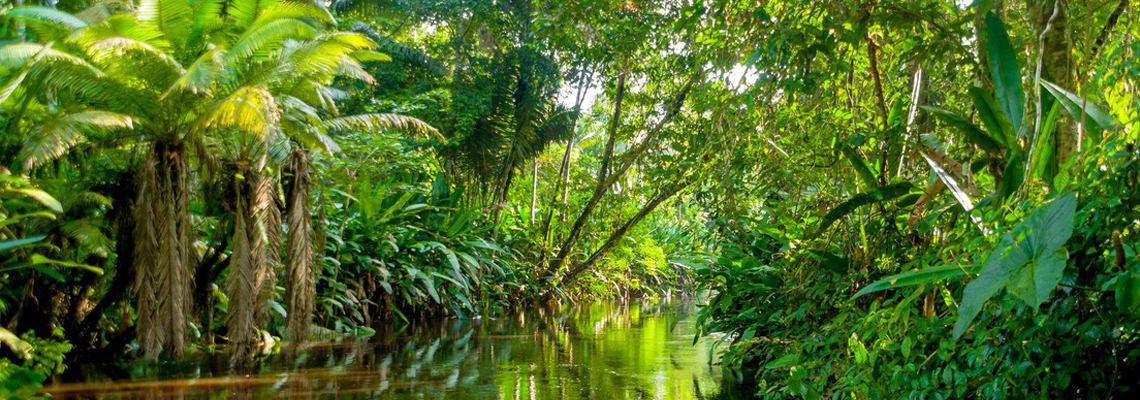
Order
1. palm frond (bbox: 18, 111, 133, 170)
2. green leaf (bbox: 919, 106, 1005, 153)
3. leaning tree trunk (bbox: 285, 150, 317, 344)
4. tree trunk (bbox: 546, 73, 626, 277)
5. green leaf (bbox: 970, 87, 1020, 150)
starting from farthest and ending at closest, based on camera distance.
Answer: tree trunk (bbox: 546, 73, 626, 277) < leaning tree trunk (bbox: 285, 150, 317, 344) < palm frond (bbox: 18, 111, 133, 170) < green leaf (bbox: 919, 106, 1005, 153) < green leaf (bbox: 970, 87, 1020, 150)

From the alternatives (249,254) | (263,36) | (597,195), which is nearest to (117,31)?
(263,36)

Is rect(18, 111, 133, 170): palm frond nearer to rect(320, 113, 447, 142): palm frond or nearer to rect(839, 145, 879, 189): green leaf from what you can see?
rect(320, 113, 447, 142): palm frond

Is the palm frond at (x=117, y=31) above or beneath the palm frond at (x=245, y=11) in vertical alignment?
beneath

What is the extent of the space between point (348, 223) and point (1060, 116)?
893 cm

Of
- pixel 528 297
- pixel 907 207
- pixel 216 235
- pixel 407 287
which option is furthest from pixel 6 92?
pixel 528 297

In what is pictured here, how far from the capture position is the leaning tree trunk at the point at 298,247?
7.17 metres

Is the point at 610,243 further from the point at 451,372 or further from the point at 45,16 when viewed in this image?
the point at 45,16

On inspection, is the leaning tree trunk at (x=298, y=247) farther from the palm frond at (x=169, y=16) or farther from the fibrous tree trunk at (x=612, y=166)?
the fibrous tree trunk at (x=612, y=166)

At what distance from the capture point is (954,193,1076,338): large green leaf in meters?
2.03

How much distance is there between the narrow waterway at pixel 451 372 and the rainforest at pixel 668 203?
0.05 meters

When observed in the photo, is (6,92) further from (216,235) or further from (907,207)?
(907,207)

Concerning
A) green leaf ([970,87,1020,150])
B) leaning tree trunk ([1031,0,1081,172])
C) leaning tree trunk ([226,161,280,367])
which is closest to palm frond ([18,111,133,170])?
leaning tree trunk ([226,161,280,367])

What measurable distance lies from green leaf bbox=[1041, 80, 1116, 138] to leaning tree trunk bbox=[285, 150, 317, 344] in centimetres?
588

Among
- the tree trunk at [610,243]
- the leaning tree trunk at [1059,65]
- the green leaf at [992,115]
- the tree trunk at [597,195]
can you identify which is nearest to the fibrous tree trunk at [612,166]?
the tree trunk at [597,195]
